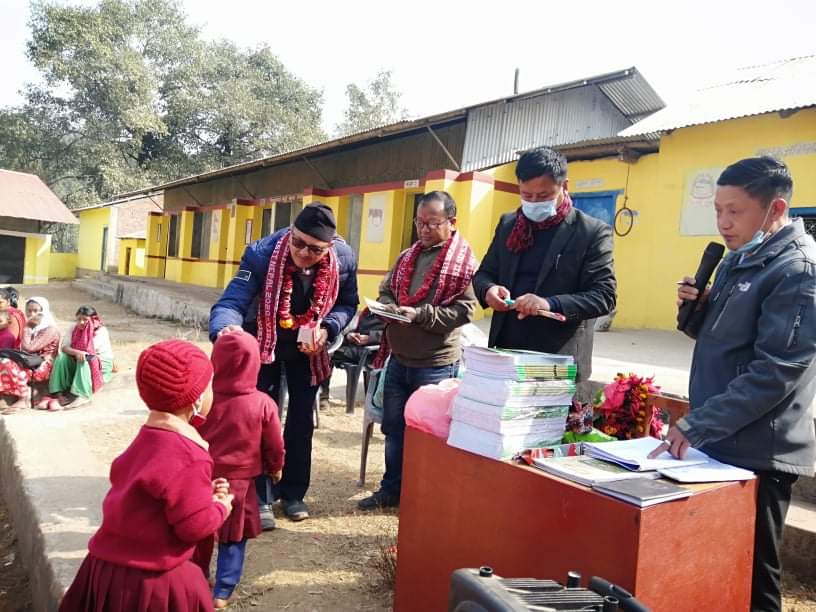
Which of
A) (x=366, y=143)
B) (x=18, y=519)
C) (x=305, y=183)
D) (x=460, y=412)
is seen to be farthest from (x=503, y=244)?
(x=305, y=183)

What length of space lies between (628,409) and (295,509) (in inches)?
79.3

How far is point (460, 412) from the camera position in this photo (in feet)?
6.50

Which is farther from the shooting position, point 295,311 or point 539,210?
point 295,311

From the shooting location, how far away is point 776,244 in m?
1.88

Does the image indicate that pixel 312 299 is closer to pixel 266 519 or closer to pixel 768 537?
pixel 266 519

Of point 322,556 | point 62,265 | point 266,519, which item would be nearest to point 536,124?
point 266,519

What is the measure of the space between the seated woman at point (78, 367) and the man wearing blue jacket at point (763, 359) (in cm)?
624

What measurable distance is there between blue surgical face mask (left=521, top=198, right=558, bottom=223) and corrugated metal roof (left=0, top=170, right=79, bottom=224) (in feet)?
83.0

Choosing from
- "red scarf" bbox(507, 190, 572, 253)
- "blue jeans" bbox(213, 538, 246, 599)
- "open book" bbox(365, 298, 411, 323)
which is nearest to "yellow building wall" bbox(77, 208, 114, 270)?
"open book" bbox(365, 298, 411, 323)

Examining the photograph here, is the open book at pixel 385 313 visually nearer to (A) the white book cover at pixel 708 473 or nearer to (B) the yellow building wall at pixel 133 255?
(A) the white book cover at pixel 708 473

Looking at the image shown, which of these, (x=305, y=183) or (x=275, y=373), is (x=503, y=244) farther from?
(x=305, y=183)

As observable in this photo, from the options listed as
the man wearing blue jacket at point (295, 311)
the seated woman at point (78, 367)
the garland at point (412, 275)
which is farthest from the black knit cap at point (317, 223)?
the seated woman at point (78, 367)

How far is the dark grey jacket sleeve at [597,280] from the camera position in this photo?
2506mm

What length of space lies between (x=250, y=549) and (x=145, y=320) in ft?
45.4
